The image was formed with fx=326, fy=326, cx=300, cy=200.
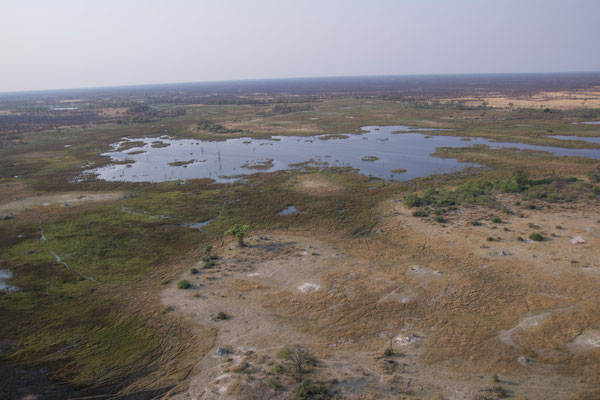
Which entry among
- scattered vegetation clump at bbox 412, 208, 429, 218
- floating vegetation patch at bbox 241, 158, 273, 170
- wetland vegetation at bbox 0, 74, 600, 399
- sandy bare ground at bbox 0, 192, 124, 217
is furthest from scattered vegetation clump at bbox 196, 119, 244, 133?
scattered vegetation clump at bbox 412, 208, 429, 218

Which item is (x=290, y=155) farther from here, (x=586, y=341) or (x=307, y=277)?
(x=586, y=341)

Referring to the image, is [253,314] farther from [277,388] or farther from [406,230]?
[406,230]

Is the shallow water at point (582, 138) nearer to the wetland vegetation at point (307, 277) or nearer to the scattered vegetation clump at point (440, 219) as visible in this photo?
the wetland vegetation at point (307, 277)

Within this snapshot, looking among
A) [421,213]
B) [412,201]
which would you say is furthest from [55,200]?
[421,213]

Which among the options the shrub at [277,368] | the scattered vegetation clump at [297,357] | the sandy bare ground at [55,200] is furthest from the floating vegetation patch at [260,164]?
the shrub at [277,368]

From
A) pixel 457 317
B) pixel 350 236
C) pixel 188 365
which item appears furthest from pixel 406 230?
pixel 188 365

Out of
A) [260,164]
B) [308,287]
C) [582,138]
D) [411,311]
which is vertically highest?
[582,138]
